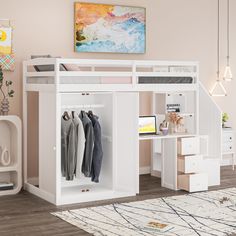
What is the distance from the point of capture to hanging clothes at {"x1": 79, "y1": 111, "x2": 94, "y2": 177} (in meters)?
5.46

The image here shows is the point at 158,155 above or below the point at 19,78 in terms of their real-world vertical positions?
below

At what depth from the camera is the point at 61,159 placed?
5430 mm

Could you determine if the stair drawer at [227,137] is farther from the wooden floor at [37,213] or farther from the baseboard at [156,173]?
the baseboard at [156,173]

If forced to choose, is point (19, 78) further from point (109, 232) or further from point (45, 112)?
point (109, 232)

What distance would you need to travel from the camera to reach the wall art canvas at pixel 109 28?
6.38 meters

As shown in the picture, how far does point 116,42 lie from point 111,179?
6.22 ft

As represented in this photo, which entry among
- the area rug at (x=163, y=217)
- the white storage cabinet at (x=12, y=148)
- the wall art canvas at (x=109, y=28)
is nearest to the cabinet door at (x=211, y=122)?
the wall art canvas at (x=109, y=28)

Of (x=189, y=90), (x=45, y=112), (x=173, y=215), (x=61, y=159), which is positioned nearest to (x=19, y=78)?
(x=45, y=112)

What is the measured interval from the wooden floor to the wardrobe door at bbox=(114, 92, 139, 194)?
236 millimetres

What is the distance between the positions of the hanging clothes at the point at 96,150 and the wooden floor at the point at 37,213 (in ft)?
1.23

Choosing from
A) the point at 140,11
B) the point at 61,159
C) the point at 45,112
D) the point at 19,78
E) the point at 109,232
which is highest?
the point at 140,11

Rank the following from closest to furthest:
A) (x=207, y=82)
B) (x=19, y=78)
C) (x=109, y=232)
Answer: (x=109, y=232) < (x=19, y=78) < (x=207, y=82)

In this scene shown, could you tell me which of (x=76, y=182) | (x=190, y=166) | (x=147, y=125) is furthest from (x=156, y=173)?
(x=76, y=182)

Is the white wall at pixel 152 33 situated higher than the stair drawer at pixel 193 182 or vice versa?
the white wall at pixel 152 33
